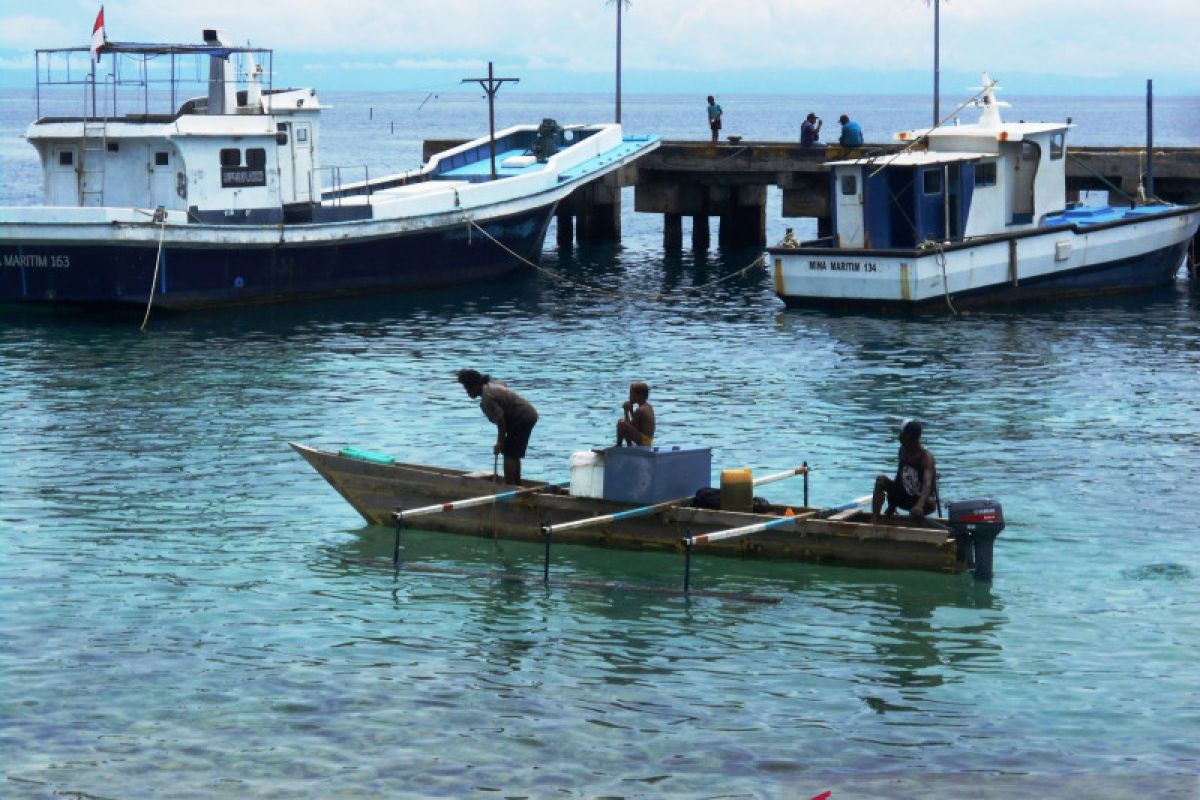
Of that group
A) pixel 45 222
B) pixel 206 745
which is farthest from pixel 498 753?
pixel 45 222

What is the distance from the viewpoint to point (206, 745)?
47.0ft

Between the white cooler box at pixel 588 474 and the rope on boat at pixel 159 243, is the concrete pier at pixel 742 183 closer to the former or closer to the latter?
the rope on boat at pixel 159 243

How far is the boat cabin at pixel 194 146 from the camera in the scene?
38344mm

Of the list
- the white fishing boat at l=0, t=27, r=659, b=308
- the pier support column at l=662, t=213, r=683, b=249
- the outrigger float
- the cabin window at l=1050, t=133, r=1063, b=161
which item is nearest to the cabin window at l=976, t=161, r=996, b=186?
the cabin window at l=1050, t=133, r=1063, b=161

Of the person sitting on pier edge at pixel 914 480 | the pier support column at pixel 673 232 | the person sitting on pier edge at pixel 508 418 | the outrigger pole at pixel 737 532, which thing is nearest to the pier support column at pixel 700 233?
the pier support column at pixel 673 232

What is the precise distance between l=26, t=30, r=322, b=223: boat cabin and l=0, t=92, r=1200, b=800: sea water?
6.25 m

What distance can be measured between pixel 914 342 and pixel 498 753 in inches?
894

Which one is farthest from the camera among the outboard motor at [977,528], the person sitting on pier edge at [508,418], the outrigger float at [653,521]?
the person sitting on pier edge at [508,418]

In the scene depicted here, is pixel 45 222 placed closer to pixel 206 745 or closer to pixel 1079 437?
pixel 1079 437

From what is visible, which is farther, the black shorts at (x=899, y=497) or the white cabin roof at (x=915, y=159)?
the white cabin roof at (x=915, y=159)

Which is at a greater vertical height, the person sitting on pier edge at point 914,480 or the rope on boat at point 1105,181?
the rope on boat at point 1105,181

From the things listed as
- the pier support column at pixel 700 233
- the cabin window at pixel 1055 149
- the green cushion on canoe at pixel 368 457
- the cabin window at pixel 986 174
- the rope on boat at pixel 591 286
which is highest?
the cabin window at pixel 1055 149

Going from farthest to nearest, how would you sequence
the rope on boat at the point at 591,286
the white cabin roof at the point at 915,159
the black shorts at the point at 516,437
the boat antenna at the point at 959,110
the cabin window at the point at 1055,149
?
the rope on boat at the point at 591,286, the cabin window at the point at 1055,149, the boat antenna at the point at 959,110, the white cabin roof at the point at 915,159, the black shorts at the point at 516,437

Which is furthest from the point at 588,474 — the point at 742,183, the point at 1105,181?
the point at 742,183
